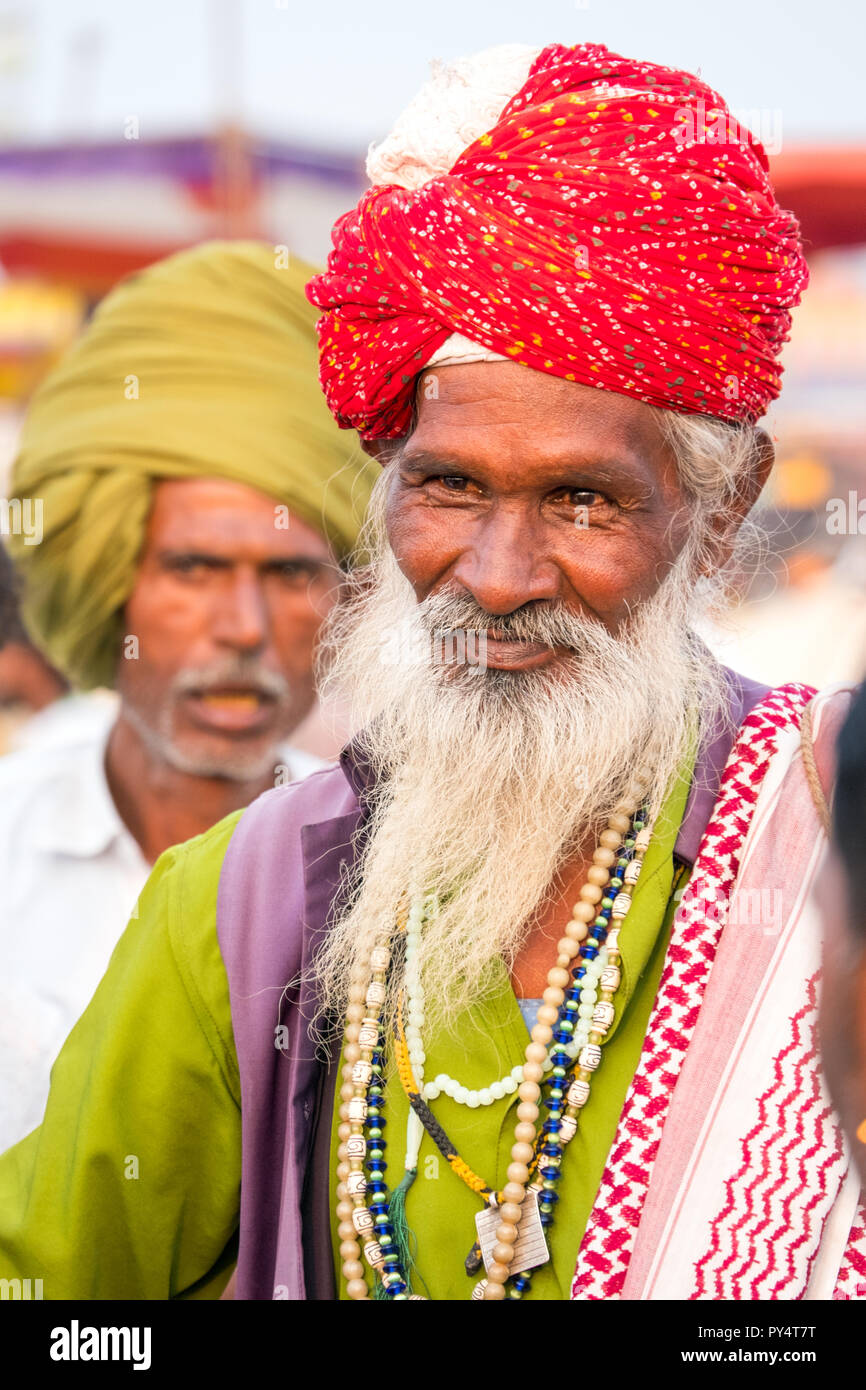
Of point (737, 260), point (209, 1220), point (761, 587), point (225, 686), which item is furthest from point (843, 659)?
point (209, 1220)

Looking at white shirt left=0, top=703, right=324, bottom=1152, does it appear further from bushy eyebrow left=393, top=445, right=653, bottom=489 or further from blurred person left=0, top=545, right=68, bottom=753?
bushy eyebrow left=393, top=445, right=653, bottom=489

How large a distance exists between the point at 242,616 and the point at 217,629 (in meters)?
0.08

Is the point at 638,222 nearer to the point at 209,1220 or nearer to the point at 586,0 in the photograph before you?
the point at 586,0

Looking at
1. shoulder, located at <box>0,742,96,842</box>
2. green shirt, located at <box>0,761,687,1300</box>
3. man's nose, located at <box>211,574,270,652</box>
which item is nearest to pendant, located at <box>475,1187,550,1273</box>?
green shirt, located at <box>0,761,687,1300</box>

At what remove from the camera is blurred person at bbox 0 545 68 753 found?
13.3 ft

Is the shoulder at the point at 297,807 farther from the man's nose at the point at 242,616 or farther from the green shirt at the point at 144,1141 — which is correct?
the man's nose at the point at 242,616

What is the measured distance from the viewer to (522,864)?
1.98 meters

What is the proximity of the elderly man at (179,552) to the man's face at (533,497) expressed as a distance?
143 centimetres

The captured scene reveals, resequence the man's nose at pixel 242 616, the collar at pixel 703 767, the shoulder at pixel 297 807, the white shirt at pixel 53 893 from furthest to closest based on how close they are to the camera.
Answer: the man's nose at pixel 242 616 < the white shirt at pixel 53 893 < the shoulder at pixel 297 807 < the collar at pixel 703 767

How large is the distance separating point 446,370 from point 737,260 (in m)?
0.42

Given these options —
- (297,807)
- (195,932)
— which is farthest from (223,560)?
(195,932)

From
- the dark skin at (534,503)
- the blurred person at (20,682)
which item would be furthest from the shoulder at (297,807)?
the blurred person at (20,682)

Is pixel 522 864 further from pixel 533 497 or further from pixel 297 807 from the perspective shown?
pixel 533 497

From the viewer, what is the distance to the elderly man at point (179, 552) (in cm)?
341
